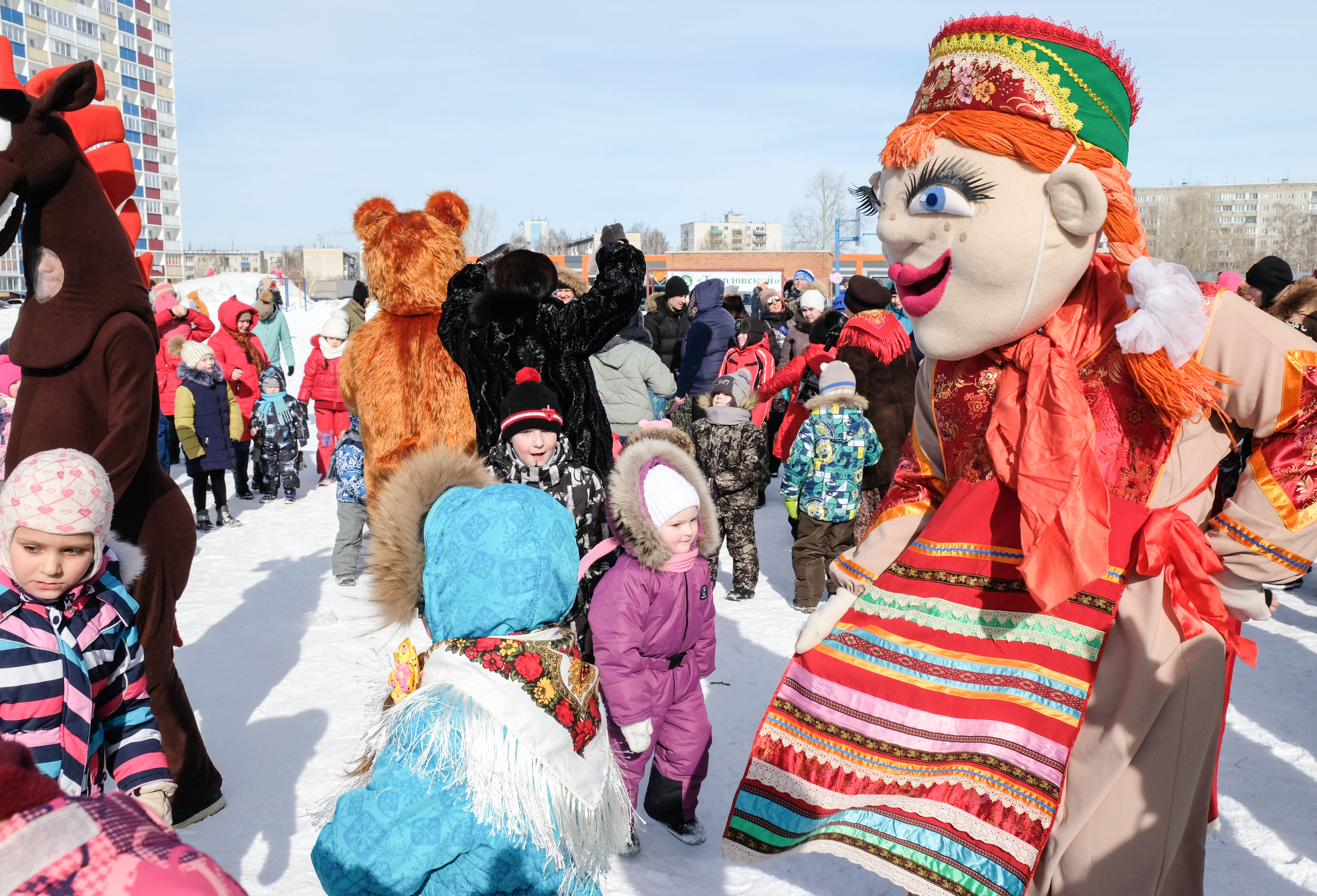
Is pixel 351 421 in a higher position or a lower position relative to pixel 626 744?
higher

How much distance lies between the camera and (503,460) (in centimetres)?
365

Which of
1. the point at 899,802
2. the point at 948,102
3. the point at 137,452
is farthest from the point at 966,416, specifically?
the point at 137,452

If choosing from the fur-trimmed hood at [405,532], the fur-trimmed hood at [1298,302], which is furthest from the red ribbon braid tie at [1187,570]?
the fur-trimmed hood at [1298,302]

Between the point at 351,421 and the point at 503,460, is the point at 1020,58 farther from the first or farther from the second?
the point at 351,421

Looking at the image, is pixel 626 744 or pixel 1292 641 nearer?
pixel 626 744

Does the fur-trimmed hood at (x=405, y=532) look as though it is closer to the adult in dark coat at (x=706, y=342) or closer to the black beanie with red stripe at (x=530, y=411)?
the black beanie with red stripe at (x=530, y=411)

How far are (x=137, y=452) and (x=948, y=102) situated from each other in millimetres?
2620

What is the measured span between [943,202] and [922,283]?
201 millimetres

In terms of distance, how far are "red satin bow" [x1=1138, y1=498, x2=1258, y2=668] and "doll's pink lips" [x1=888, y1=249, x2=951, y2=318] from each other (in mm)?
653

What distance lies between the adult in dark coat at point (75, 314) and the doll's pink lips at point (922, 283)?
238 cm

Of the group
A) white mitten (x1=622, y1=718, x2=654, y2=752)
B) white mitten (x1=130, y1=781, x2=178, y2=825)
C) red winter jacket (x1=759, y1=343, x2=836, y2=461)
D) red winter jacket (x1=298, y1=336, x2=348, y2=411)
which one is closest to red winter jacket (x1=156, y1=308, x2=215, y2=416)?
red winter jacket (x1=298, y1=336, x2=348, y2=411)

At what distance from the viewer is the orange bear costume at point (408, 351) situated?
4.14 m

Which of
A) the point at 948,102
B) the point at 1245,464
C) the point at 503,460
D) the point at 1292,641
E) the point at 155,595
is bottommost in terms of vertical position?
the point at 1292,641

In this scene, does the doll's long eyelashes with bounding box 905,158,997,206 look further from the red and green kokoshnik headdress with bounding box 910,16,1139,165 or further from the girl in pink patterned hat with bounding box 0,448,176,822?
the girl in pink patterned hat with bounding box 0,448,176,822
